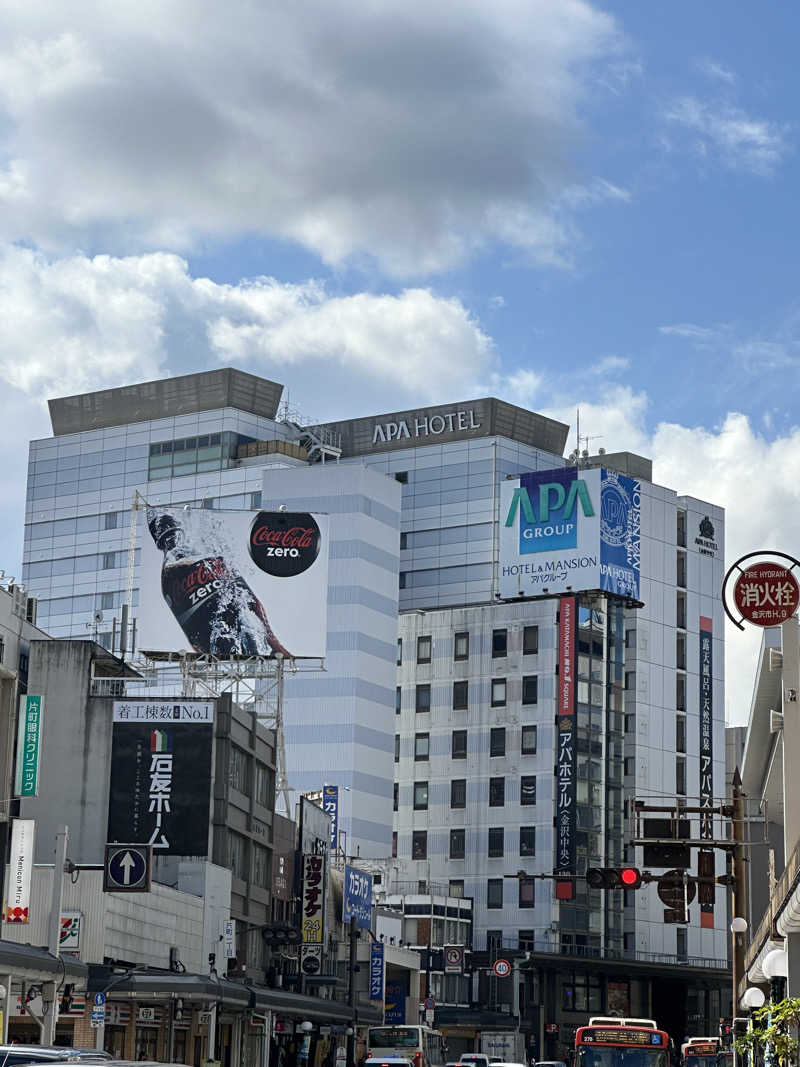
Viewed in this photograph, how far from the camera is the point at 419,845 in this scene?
460ft

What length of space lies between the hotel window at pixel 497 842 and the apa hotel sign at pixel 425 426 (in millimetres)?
37688

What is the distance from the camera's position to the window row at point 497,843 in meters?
133

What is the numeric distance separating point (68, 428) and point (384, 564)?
4251cm

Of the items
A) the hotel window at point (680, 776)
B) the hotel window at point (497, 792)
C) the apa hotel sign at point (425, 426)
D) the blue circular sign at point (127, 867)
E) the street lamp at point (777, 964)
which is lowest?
the street lamp at point (777, 964)

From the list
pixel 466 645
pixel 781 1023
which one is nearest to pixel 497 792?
pixel 466 645

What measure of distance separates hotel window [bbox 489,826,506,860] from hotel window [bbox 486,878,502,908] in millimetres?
1925

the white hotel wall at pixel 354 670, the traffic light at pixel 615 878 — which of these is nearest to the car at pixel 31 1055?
the traffic light at pixel 615 878

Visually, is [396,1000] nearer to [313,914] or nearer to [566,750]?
[566,750]

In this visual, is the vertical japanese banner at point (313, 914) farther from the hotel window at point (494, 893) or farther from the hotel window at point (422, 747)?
the hotel window at point (422, 747)

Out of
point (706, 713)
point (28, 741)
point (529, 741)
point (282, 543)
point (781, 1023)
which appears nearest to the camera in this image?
point (781, 1023)

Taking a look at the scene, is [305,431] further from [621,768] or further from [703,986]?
[703,986]

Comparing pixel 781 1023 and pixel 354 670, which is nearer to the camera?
pixel 781 1023

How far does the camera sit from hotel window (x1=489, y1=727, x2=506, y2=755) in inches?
5384

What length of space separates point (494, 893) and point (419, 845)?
8.51 m
